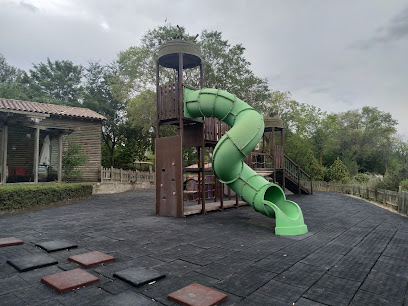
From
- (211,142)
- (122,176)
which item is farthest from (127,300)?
(122,176)

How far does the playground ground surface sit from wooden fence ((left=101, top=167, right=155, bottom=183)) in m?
9.24

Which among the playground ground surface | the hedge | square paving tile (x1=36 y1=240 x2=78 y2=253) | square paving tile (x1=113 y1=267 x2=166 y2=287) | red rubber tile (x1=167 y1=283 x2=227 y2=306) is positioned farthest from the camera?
the hedge

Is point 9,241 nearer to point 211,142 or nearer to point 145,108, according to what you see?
point 211,142

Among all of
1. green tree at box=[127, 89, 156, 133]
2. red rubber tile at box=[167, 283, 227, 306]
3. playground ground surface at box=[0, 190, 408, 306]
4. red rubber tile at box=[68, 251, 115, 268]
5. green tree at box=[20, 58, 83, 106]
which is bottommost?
playground ground surface at box=[0, 190, 408, 306]

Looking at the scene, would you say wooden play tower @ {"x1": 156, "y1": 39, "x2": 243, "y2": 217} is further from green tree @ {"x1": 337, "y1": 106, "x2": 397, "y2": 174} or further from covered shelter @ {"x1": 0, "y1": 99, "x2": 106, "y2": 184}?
green tree @ {"x1": 337, "y1": 106, "x2": 397, "y2": 174}

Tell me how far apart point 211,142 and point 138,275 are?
718 centimetres

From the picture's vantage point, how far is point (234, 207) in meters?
11.3

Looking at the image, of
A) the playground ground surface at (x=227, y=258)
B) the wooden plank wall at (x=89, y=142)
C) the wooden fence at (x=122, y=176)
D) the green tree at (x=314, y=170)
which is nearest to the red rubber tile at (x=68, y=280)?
the playground ground surface at (x=227, y=258)

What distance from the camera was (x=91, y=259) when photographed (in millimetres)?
4250

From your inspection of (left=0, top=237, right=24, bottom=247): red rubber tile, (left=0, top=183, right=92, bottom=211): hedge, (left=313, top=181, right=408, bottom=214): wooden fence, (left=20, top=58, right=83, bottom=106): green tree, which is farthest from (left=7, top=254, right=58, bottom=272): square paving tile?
(left=20, top=58, right=83, bottom=106): green tree

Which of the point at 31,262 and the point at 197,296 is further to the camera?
the point at 31,262

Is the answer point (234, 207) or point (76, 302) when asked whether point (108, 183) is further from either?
point (76, 302)

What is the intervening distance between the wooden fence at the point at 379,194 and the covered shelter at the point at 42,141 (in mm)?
15794

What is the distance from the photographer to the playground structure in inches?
284
